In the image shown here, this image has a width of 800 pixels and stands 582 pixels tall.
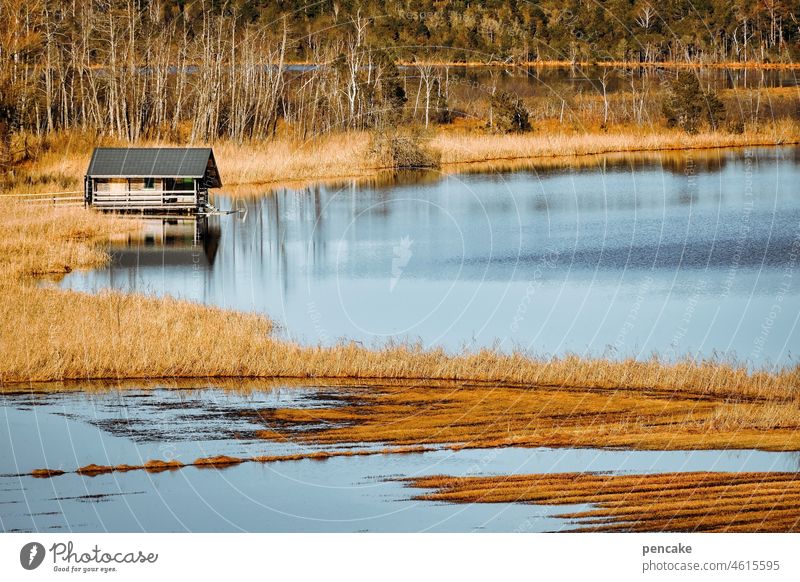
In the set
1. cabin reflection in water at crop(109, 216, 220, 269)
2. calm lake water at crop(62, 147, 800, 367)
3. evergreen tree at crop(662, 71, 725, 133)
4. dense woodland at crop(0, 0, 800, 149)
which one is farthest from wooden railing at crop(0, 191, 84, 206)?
evergreen tree at crop(662, 71, 725, 133)

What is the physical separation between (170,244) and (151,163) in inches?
315

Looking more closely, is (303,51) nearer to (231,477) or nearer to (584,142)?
(584,142)

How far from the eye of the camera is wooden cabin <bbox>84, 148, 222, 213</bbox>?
53.1 meters

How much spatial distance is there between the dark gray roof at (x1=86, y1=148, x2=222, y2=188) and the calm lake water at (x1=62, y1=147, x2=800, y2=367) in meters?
1.96

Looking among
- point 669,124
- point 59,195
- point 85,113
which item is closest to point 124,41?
point 85,113

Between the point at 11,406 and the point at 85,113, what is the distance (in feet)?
180

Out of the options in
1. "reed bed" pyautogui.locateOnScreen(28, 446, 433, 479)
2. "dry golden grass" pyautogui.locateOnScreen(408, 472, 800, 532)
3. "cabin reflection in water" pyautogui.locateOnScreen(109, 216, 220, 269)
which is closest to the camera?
"dry golden grass" pyautogui.locateOnScreen(408, 472, 800, 532)

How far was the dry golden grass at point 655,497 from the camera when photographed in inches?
786

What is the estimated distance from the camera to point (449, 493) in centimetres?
2114

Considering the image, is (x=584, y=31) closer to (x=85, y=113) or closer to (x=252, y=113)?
(x=252, y=113)

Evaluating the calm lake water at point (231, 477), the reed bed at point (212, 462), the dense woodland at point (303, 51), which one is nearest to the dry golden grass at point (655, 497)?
the calm lake water at point (231, 477)

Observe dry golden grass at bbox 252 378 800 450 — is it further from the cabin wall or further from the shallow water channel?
the cabin wall

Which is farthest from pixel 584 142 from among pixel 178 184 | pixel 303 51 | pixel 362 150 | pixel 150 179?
pixel 150 179

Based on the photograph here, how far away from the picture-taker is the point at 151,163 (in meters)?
53.6
